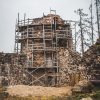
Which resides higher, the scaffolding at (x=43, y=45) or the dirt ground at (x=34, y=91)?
the scaffolding at (x=43, y=45)

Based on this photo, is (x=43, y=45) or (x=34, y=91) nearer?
(x=34, y=91)

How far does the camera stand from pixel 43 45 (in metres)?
51.6

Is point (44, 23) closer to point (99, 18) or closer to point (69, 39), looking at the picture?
point (69, 39)

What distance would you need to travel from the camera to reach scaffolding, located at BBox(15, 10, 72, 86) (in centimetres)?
5050

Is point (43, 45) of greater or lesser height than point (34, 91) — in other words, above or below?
above

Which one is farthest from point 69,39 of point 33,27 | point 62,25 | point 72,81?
point 72,81

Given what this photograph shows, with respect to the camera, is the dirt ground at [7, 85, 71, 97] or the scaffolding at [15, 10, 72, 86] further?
the scaffolding at [15, 10, 72, 86]

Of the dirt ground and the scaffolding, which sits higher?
the scaffolding

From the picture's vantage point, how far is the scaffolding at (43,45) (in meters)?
50.5

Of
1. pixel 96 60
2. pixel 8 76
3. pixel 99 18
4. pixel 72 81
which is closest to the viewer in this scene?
pixel 96 60

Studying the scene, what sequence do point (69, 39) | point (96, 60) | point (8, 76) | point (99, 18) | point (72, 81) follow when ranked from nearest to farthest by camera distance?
point (96, 60) < point (72, 81) < point (8, 76) < point (69, 39) < point (99, 18)

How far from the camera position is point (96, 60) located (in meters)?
41.7

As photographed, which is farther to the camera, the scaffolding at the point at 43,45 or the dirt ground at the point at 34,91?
the scaffolding at the point at 43,45

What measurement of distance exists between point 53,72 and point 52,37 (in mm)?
5605
